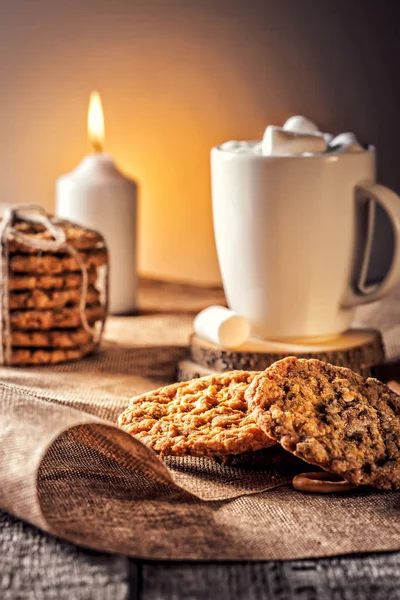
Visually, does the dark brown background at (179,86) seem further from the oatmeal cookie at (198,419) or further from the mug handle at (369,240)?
the oatmeal cookie at (198,419)

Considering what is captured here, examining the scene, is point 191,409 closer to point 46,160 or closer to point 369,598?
point 369,598

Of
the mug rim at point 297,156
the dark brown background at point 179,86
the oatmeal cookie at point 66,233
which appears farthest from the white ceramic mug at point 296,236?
the dark brown background at point 179,86

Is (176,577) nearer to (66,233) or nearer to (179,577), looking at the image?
(179,577)

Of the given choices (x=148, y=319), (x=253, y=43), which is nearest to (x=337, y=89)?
(x=253, y=43)

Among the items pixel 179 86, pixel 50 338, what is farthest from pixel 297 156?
pixel 179 86

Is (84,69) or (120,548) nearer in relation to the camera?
(120,548)

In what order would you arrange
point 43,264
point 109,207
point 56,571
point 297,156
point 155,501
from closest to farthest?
point 56,571 → point 155,501 → point 297,156 → point 43,264 → point 109,207

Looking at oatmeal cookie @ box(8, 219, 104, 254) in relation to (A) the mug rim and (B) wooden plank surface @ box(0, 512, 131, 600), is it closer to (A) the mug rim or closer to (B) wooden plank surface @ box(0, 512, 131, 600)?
(A) the mug rim
